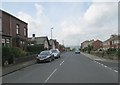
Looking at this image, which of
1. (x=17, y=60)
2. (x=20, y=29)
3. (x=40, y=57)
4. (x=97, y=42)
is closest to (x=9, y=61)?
(x=17, y=60)

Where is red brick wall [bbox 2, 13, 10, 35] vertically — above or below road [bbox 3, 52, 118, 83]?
above

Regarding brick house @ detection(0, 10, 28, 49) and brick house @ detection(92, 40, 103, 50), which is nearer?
brick house @ detection(0, 10, 28, 49)

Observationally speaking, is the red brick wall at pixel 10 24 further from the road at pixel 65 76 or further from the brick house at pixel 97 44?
the brick house at pixel 97 44

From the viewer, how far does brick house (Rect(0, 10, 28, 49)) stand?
3728cm

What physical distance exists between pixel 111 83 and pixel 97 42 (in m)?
145

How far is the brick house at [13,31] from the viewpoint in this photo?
3728cm

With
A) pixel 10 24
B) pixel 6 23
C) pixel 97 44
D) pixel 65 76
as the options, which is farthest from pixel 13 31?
pixel 97 44

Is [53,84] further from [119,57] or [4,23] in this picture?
[4,23]

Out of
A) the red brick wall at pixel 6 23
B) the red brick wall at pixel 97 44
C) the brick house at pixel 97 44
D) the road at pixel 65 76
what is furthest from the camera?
the red brick wall at pixel 97 44

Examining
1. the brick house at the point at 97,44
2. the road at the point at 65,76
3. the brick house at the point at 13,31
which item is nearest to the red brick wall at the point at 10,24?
the brick house at the point at 13,31

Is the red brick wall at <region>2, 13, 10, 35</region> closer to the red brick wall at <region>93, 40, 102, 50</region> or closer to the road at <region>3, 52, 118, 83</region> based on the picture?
the road at <region>3, 52, 118, 83</region>

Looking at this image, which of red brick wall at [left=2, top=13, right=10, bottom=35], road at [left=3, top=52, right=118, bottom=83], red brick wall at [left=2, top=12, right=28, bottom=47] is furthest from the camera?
red brick wall at [left=2, top=12, right=28, bottom=47]

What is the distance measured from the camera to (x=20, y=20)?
4619cm

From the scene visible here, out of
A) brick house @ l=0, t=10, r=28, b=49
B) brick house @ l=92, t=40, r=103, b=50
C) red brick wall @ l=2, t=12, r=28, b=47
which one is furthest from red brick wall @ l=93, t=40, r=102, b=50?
red brick wall @ l=2, t=12, r=28, b=47
